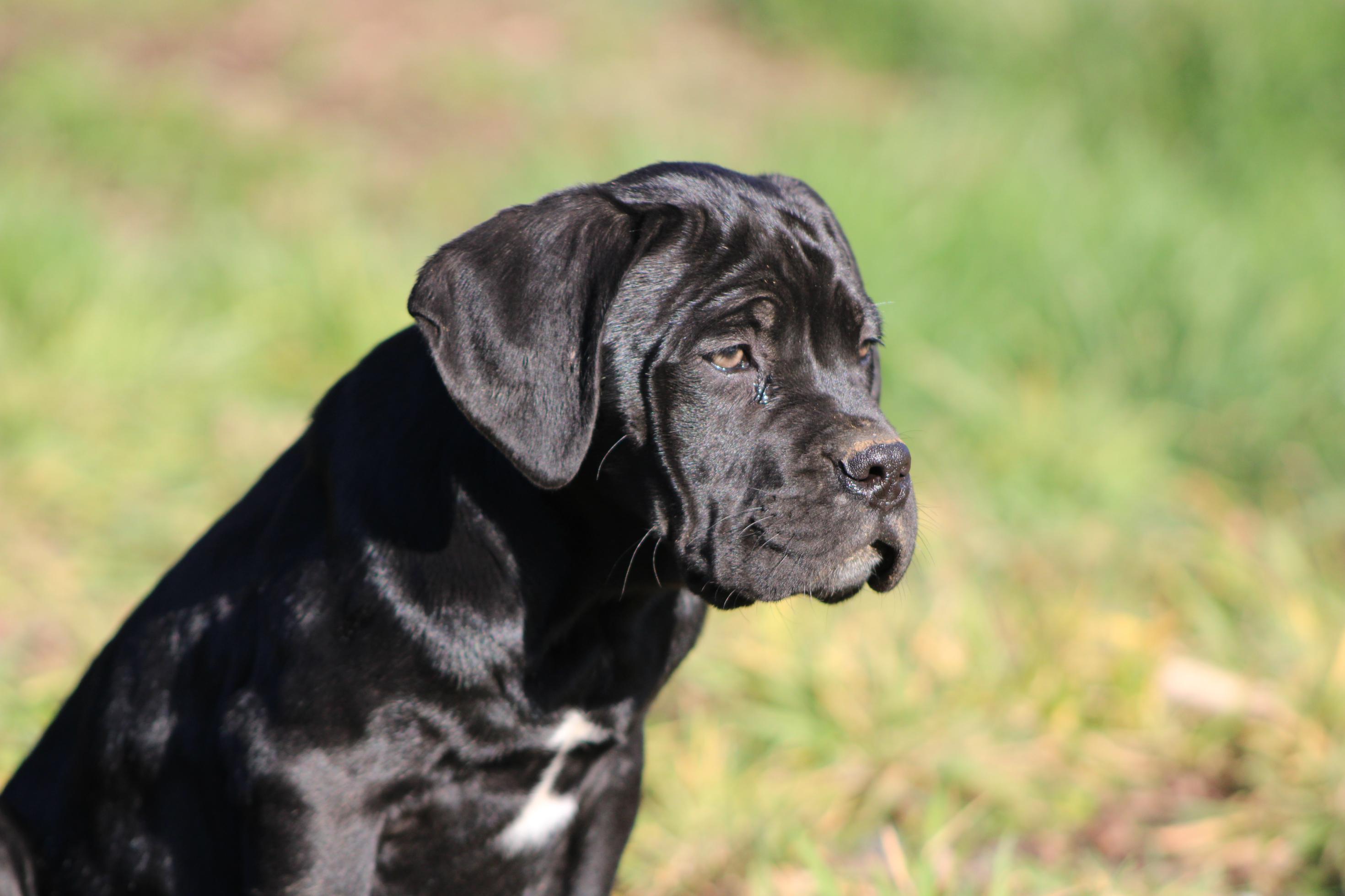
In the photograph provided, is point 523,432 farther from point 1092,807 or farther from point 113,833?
point 1092,807

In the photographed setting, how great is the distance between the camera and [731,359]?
2309 mm

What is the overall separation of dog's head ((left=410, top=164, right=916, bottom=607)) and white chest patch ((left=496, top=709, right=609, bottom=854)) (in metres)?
0.38

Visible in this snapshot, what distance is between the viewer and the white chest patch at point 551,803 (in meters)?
2.46

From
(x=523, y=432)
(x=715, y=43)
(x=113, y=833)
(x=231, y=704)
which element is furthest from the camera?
(x=715, y=43)

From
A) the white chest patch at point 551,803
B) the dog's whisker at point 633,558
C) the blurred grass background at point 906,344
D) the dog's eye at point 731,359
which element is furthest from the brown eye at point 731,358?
the blurred grass background at point 906,344

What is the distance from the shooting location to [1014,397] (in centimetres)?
620

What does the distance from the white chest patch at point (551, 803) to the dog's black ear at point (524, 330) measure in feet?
1.90

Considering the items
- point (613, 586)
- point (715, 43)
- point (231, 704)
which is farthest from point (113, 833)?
point (715, 43)

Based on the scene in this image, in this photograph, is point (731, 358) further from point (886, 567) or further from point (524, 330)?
point (886, 567)

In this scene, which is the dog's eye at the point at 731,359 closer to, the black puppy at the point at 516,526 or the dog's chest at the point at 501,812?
the black puppy at the point at 516,526

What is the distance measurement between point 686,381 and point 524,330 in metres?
0.30

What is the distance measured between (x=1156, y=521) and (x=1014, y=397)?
0.92 metres

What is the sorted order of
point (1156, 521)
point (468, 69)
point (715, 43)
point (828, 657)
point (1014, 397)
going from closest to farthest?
point (828, 657), point (1156, 521), point (1014, 397), point (468, 69), point (715, 43)

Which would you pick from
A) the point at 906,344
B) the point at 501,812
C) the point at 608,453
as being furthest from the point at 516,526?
the point at 906,344
